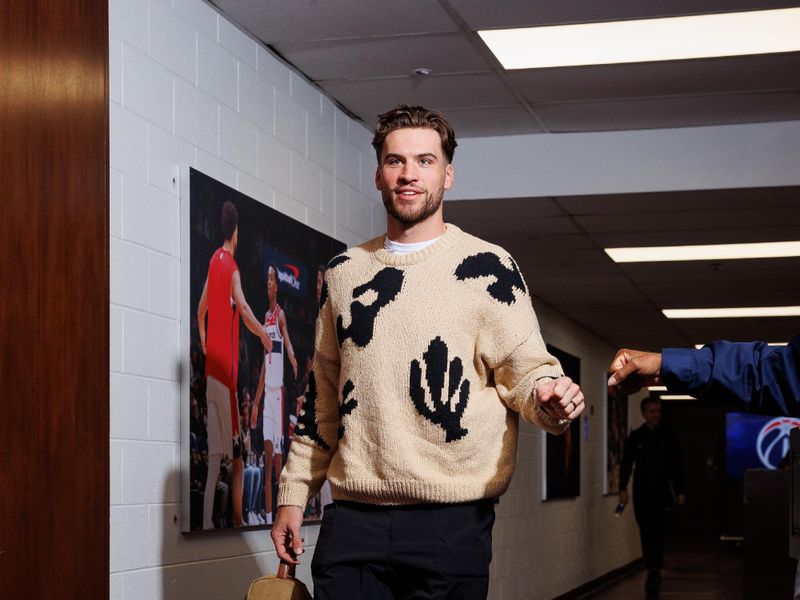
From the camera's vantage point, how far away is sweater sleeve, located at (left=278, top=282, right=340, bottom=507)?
2.72 metres

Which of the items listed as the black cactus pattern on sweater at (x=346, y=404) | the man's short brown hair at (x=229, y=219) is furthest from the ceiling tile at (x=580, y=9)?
the black cactus pattern on sweater at (x=346, y=404)

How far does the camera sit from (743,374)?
6.73 ft

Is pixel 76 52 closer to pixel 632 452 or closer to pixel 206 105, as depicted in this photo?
pixel 206 105

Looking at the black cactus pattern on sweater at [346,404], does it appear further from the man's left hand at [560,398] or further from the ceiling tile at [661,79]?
the ceiling tile at [661,79]

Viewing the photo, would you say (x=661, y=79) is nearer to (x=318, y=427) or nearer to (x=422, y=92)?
(x=422, y=92)

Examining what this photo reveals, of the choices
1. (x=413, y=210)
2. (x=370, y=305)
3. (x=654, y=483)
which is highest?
(x=413, y=210)

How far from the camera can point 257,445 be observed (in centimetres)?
418

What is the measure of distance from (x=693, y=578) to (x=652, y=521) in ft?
5.57

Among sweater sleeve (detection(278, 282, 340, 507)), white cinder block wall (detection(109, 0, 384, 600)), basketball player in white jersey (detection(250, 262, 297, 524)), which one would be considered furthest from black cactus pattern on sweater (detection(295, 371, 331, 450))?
basketball player in white jersey (detection(250, 262, 297, 524))

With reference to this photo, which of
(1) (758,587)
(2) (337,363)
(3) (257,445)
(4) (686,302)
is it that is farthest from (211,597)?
(4) (686,302)

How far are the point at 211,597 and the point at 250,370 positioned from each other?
0.74 meters

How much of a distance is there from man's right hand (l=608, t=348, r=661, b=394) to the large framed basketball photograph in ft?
5.96

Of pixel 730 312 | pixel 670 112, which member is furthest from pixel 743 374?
pixel 730 312

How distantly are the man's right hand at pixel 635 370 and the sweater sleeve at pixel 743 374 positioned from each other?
0.7 inches
